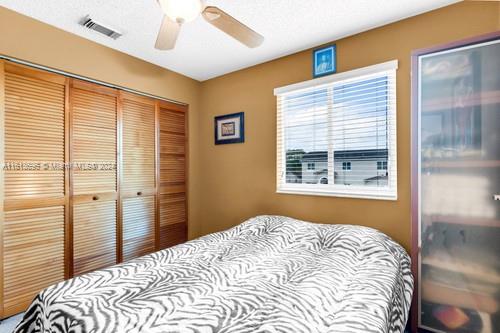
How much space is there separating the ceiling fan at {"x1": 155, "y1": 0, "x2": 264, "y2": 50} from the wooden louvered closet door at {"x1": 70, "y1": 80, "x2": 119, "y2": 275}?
1139 mm

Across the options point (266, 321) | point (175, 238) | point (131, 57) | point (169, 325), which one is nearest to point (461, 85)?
point (266, 321)

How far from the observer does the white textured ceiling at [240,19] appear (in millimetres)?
1905

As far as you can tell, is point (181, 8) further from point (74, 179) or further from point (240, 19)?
point (74, 179)

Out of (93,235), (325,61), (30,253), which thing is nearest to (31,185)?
(30,253)

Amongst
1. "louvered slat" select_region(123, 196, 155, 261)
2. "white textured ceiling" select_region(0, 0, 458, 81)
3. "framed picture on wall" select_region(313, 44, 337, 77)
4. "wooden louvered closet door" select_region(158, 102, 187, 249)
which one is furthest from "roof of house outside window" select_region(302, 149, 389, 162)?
"louvered slat" select_region(123, 196, 155, 261)

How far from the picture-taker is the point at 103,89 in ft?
8.50

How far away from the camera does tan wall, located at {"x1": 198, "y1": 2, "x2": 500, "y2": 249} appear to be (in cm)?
197

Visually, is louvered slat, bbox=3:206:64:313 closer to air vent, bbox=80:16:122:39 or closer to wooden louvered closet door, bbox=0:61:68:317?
wooden louvered closet door, bbox=0:61:68:317

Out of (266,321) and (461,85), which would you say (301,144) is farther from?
(266,321)

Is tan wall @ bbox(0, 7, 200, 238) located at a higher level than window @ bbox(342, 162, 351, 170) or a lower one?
higher

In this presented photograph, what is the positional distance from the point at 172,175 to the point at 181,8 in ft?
7.34

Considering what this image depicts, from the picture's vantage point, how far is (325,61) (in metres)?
2.48

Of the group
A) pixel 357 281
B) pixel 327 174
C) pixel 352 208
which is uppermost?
pixel 327 174

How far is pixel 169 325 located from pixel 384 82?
2.36 m
